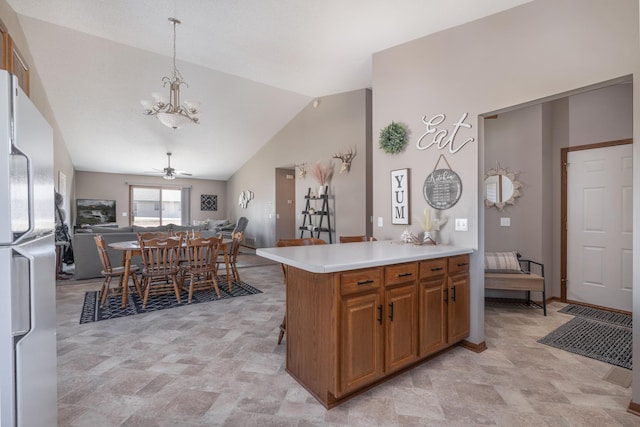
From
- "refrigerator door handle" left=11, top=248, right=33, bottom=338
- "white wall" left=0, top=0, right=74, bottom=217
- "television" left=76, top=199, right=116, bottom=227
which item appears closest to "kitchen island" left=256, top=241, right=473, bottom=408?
"refrigerator door handle" left=11, top=248, right=33, bottom=338

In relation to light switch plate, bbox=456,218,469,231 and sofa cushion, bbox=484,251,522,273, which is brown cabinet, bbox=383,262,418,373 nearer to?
light switch plate, bbox=456,218,469,231

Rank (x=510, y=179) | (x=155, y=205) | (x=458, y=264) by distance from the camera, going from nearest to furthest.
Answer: (x=458, y=264) → (x=510, y=179) → (x=155, y=205)

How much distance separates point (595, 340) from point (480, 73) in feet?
8.92

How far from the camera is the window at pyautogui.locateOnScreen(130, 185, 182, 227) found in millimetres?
9992

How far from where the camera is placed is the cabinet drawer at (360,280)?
70.4 inches

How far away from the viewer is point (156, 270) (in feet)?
12.9

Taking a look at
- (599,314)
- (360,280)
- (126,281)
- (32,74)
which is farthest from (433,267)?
(32,74)

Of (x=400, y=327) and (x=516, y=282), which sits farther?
(x=516, y=282)

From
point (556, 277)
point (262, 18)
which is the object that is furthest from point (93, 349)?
point (556, 277)

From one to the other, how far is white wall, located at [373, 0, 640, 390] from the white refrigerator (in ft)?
9.50

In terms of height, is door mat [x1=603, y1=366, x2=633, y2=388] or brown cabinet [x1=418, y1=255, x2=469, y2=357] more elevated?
brown cabinet [x1=418, y1=255, x2=469, y2=357]

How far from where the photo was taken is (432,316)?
7.68 ft

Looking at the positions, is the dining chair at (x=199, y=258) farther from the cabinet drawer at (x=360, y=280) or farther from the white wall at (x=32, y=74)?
the cabinet drawer at (x=360, y=280)

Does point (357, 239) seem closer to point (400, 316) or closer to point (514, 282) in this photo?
point (400, 316)
